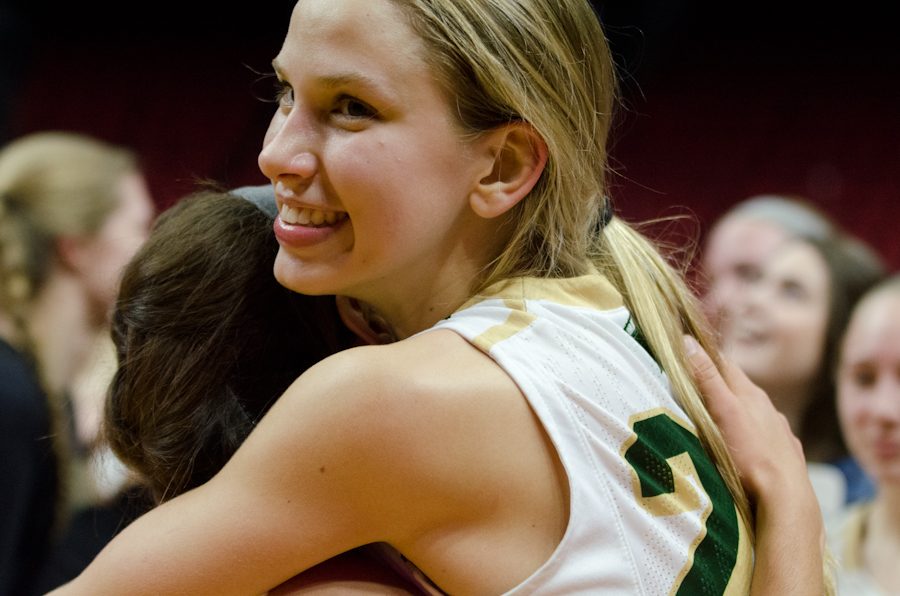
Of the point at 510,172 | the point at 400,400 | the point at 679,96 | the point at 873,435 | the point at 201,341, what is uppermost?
the point at 510,172

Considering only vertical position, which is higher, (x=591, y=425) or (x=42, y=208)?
(x=591, y=425)

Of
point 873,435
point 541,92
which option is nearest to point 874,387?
point 873,435

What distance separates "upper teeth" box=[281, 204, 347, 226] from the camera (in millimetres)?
1327

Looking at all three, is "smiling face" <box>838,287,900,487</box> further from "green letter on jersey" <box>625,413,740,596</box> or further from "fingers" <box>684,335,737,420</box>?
"green letter on jersey" <box>625,413,740,596</box>

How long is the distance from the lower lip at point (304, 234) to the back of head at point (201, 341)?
0.42 ft

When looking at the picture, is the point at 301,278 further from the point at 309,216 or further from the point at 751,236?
the point at 751,236

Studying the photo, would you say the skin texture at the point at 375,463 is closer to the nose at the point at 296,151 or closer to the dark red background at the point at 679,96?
the nose at the point at 296,151

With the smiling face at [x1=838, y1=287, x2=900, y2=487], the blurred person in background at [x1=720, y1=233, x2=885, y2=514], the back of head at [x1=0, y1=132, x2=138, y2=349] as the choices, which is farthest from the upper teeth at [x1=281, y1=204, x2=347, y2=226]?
the blurred person in background at [x1=720, y1=233, x2=885, y2=514]

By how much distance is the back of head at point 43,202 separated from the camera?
8.82 ft

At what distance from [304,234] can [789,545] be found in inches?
25.0

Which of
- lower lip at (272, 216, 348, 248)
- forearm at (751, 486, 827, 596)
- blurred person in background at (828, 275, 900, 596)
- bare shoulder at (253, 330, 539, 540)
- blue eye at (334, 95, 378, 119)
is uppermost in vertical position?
blue eye at (334, 95, 378, 119)

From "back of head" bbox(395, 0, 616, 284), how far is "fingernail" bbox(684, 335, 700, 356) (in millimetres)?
159

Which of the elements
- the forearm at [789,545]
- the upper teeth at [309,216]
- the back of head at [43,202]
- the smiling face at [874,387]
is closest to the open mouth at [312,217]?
the upper teeth at [309,216]

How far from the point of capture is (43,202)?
282 centimetres
